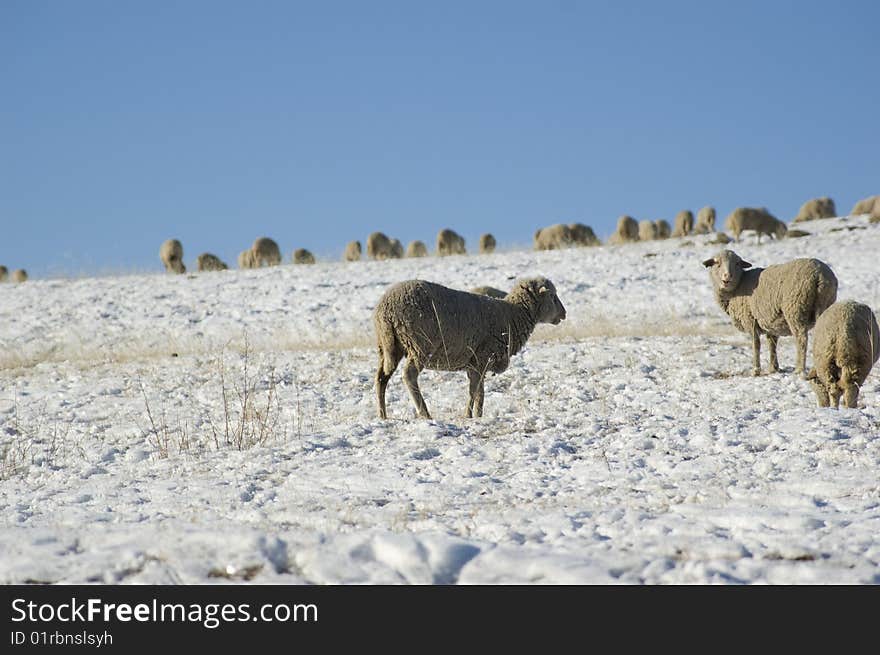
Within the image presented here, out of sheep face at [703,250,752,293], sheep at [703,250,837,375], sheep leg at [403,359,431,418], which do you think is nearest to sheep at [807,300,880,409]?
sheep at [703,250,837,375]

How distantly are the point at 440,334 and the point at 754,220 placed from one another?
24645 millimetres

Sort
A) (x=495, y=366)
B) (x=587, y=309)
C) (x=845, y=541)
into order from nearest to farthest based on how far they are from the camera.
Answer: (x=845, y=541) < (x=495, y=366) < (x=587, y=309)

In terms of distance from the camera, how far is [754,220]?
3303cm

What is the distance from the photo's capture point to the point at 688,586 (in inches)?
195

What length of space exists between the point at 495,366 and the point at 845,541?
6.31 meters

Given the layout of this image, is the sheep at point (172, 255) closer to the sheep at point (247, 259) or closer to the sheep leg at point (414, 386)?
the sheep at point (247, 259)

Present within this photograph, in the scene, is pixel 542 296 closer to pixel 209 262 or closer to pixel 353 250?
pixel 209 262

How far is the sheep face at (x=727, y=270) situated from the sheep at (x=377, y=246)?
97.9ft

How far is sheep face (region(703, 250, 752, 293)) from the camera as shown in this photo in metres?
15.6

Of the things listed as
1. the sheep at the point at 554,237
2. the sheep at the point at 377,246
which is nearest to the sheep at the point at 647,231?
the sheep at the point at 554,237
